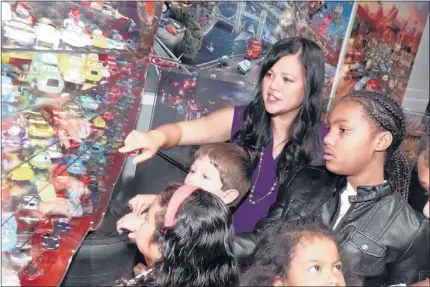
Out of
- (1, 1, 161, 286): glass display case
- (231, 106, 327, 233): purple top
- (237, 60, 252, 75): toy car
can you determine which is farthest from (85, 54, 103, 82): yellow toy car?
(237, 60, 252, 75): toy car

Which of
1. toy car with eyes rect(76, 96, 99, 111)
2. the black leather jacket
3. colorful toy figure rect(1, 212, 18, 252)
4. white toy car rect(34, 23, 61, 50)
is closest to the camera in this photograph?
the black leather jacket

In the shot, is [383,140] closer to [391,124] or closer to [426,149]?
[391,124]

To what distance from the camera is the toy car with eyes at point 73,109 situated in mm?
1400

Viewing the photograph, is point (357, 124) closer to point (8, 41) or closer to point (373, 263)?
point (373, 263)

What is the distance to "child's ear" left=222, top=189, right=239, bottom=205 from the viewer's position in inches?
48.0

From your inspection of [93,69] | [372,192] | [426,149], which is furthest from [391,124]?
[93,69]

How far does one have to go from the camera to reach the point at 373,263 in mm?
921

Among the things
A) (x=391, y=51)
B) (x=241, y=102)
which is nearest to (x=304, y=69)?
(x=241, y=102)

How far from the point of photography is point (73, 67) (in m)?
1.42

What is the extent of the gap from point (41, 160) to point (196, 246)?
546 millimetres

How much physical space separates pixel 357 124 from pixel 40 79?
0.82m

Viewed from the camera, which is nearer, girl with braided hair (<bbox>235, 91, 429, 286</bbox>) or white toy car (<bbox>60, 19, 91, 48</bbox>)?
girl with braided hair (<bbox>235, 91, 429, 286</bbox>)

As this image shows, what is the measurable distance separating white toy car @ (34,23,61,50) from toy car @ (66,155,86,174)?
32cm

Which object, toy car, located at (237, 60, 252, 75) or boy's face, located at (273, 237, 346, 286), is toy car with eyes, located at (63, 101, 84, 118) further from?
toy car, located at (237, 60, 252, 75)
